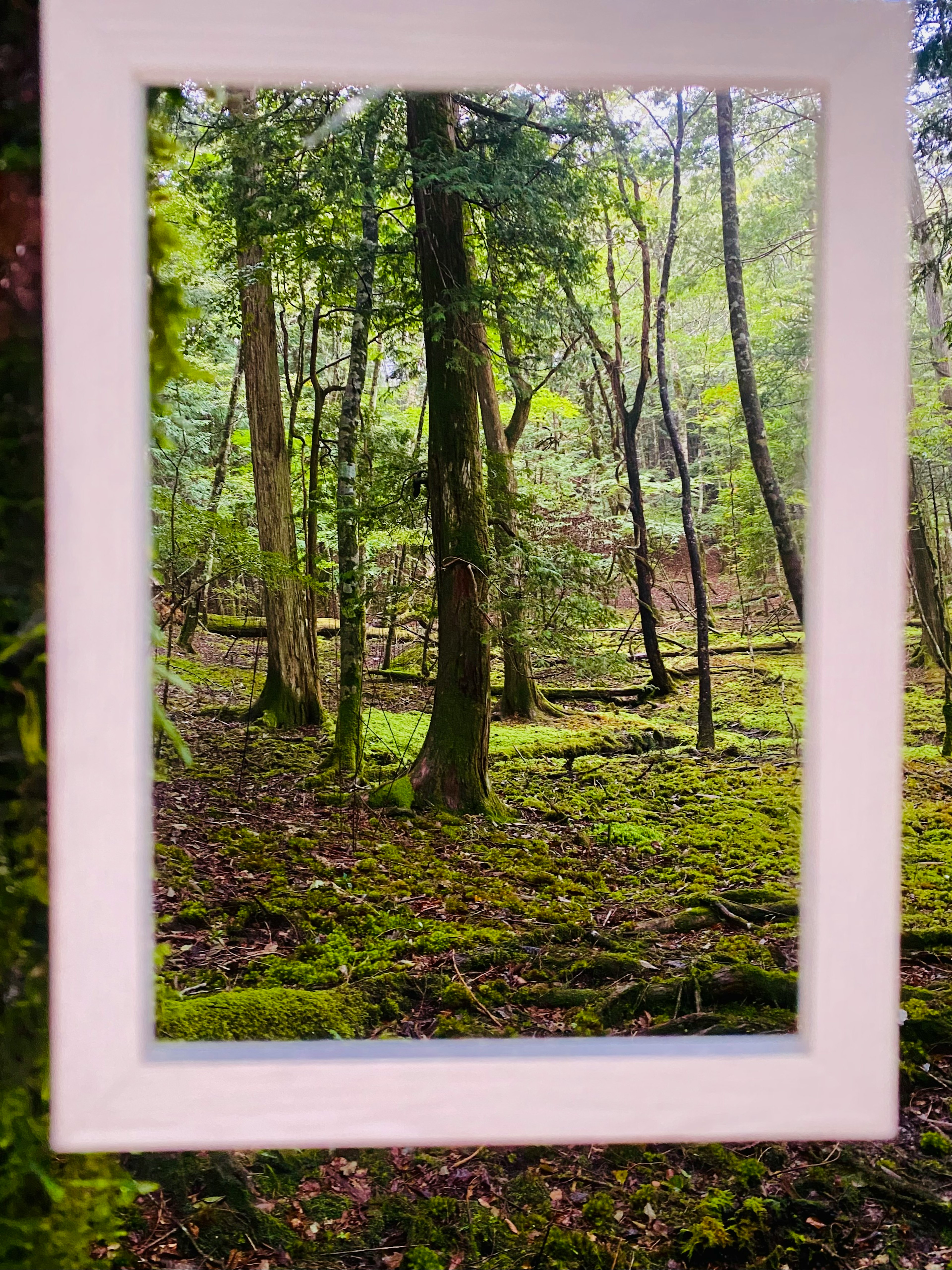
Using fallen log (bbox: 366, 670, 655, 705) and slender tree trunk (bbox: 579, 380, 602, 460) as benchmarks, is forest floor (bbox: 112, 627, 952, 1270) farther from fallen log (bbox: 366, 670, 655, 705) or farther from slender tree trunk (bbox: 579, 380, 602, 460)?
slender tree trunk (bbox: 579, 380, 602, 460)

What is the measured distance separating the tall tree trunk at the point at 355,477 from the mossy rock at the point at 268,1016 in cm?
143

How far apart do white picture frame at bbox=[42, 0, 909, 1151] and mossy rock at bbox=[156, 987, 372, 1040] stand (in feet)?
3.65

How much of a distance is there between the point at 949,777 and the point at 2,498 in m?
4.71

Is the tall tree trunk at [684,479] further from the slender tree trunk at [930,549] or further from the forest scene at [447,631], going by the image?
the slender tree trunk at [930,549]

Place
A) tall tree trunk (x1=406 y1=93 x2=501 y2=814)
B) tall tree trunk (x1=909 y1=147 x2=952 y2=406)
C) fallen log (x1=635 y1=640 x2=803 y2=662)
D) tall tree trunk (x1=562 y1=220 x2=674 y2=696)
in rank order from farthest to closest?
fallen log (x1=635 y1=640 x2=803 y2=662) < tall tree trunk (x1=562 y1=220 x2=674 y2=696) < tall tree trunk (x1=909 y1=147 x2=952 y2=406) < tall tree trunk (x1=406 y1=93 x2=501 y2=814)

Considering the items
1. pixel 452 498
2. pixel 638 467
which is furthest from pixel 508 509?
pixel 638 467

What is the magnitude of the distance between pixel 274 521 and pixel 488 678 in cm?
180

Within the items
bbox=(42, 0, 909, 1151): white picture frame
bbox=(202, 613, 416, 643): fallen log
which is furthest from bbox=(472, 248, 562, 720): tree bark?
bbox=(42, 0, 909, 1151): white picture frame

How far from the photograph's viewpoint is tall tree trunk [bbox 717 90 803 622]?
3.65 meters

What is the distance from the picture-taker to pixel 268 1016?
201cm

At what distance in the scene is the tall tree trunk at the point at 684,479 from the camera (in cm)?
489

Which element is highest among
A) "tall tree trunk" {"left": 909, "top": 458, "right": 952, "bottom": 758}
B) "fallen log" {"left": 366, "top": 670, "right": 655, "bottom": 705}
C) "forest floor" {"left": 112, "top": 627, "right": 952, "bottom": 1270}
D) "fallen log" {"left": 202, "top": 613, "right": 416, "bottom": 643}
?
"tall tree trunk" {"left": 909, "top": 458, "right": 952, "bottom": 758}

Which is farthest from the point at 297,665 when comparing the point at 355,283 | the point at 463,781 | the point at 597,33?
the point at 597,33

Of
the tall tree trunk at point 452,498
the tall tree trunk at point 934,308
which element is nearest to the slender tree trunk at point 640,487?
the tall tree trunk at point 934,308
